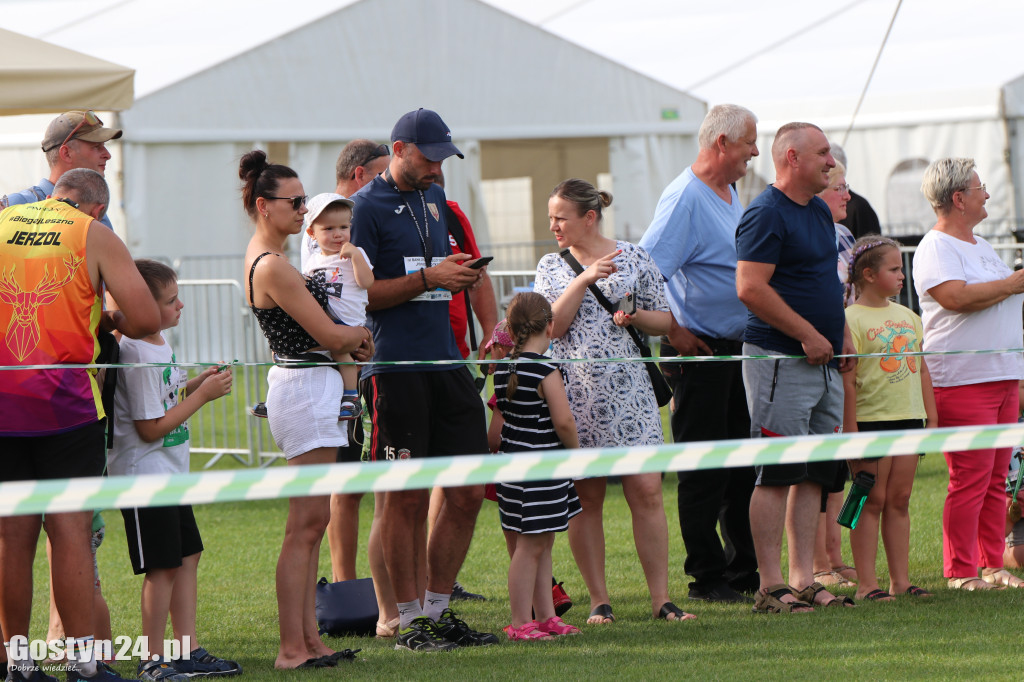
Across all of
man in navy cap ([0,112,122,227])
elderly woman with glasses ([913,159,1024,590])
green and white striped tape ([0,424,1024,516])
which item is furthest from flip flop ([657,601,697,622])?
man in navy cap ([0,112,122,227])

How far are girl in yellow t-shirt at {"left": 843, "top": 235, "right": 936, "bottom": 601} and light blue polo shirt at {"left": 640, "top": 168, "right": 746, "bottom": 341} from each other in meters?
0.56

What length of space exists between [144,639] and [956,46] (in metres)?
14.2

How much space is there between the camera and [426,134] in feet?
17.2

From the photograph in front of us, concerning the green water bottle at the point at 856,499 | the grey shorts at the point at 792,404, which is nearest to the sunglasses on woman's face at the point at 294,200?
the grey shorts at the point at 792,404

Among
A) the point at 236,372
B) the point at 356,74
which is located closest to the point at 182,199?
the point at 236,372

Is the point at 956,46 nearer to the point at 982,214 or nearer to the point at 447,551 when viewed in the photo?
the point at 982,214

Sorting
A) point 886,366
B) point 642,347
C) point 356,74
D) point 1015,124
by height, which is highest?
point 356,74

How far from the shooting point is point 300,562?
4.79 m

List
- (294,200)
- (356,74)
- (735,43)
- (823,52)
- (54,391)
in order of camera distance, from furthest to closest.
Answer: (735,43) < (823,52) < (356,74) < (294,200) < (54,391)

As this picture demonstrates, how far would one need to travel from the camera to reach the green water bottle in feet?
18.1

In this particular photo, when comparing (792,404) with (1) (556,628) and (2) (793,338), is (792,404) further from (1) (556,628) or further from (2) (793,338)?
(1) (556,628)

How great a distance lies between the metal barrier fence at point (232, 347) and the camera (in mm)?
10234

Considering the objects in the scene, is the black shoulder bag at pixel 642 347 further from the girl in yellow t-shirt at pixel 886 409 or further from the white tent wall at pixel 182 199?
the white tent wall at pixel 182 199

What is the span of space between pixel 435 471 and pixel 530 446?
6.36 ft
